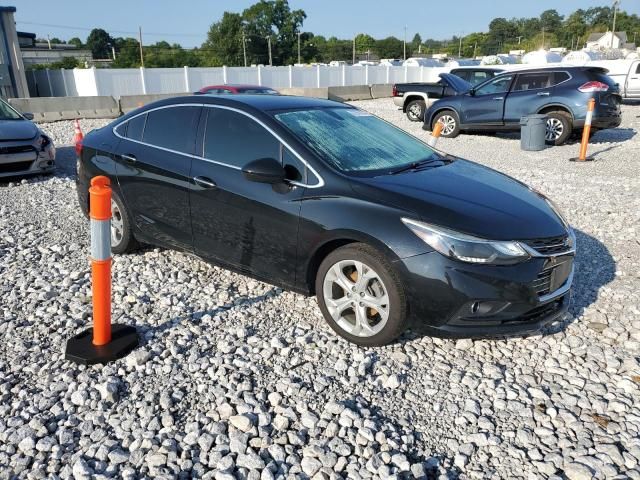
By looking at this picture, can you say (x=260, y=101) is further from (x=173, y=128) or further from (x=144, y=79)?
(x=144, y=79)

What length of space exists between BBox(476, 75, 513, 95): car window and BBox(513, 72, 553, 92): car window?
239mm

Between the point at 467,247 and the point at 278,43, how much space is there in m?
105

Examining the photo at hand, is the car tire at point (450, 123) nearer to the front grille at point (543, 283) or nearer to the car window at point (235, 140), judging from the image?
the car window at point (235, 140)

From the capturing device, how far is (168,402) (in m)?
3.07

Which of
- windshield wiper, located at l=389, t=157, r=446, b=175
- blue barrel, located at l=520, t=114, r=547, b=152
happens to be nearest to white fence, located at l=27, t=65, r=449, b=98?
blue barrel, located at l=520, t=114, r=547, b=152

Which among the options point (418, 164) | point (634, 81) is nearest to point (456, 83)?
point (634, 81)

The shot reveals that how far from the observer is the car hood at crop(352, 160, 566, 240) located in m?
3.40

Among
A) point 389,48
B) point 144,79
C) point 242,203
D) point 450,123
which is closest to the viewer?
point 242,203

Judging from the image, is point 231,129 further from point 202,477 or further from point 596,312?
point 596,312

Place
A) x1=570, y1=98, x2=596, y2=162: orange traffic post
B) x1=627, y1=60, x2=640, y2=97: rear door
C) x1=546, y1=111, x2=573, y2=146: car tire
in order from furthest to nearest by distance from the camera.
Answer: x1=627, y1=60, x2=640, y2=97: rear door, x1=546, y1=111, x2=573, y2=146: car tire, x1=570, y1=98, x2=596, y2=162: orange traffic post

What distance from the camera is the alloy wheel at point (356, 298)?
3520 millimetres

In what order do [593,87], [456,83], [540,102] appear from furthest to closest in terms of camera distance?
[456,83] → [540,102] → [593,87]

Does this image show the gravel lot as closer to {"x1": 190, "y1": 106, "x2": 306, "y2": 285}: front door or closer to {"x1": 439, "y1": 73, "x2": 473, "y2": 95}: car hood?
{"x1": 190, "y1": 106, "x2": 306, "y2": 285}: front door

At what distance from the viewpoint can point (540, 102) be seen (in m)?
12.4
